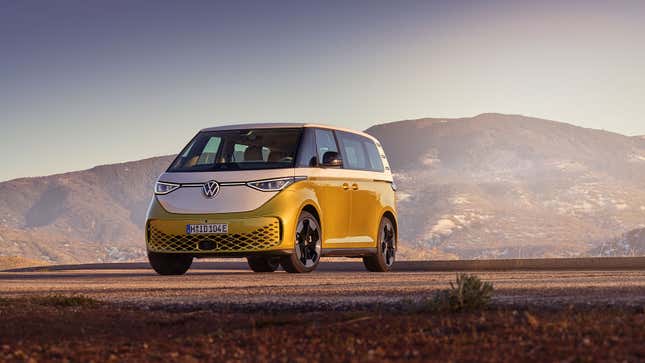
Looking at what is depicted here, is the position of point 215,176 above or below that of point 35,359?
above

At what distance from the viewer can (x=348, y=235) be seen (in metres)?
15.0

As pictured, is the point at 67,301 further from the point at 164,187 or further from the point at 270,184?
the point at 164,187

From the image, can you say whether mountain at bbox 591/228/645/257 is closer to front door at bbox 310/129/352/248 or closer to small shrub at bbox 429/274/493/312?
front door at bbox 310/129/352/248

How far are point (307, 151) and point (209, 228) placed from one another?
5.49 ft

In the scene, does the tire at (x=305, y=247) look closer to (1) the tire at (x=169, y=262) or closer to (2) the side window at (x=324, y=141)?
(2) the side window at (x=324, y=141)

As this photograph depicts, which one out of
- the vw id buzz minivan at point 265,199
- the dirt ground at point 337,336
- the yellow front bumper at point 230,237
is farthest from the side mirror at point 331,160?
the dirt ground at point 337,336

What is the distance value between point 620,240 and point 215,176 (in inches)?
7207

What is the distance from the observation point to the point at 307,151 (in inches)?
557

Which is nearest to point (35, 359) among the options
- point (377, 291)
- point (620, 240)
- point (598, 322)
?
point (598, 322)

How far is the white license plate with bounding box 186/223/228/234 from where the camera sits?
13.5 meters

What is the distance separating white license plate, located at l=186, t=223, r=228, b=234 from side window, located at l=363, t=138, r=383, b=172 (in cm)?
313

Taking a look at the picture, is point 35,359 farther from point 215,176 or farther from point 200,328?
point 215,176

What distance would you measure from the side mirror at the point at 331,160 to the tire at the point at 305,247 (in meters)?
0.70


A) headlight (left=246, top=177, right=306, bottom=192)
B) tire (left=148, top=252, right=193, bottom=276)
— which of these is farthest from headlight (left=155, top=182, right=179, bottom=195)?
headlight (left=246, top=177, right=306, bottom=192)
